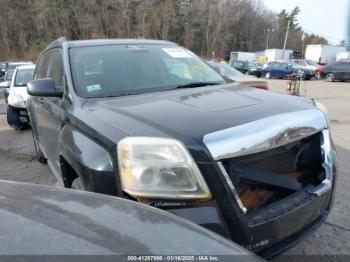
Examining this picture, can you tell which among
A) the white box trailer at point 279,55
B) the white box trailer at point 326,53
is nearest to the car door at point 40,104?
the white box trailer at point 326,53

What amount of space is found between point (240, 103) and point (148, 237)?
1.52 meters

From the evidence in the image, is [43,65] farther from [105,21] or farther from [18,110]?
[105,21]

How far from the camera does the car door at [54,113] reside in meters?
3.52

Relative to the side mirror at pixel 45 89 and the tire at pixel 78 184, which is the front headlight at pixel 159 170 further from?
the side mirror at pixel 45 89

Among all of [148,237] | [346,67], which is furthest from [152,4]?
[148,237]

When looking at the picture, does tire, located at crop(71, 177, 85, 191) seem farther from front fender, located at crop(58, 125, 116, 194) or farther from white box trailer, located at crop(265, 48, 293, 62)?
white box trailer, located at crop(265, 48, 293, 62)

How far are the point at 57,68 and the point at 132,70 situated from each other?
95 cm

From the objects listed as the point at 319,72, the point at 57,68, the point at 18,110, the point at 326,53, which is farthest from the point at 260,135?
the point at 326,53

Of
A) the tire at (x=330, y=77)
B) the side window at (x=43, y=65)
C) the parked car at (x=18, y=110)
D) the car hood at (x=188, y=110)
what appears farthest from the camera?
the tire at (x=330, y=77)

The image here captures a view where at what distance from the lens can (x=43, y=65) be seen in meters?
5.01

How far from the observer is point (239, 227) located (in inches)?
84.6

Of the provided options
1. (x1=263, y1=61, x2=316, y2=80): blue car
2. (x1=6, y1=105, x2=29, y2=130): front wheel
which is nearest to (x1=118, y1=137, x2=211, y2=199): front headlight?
(x1=6, y1=105, x2=29, y2=130): front wheel

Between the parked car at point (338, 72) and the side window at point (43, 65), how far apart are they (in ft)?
80.3

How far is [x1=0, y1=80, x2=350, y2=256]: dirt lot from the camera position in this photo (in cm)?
318
